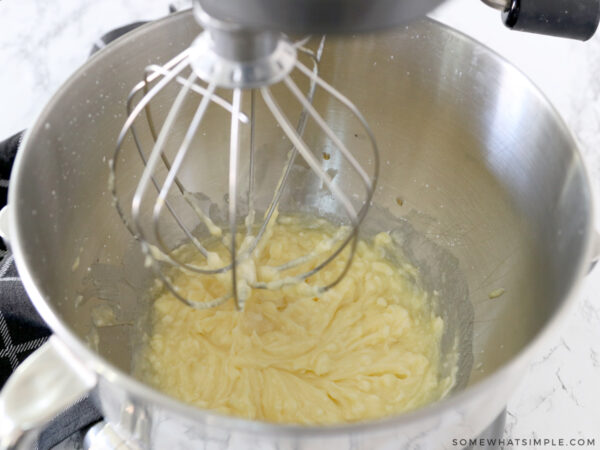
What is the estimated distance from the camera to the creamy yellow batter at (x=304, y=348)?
36.4 inches

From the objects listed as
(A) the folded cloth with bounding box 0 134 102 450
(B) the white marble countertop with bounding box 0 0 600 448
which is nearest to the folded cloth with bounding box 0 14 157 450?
(A) the folded cloth with bounding box 0 134 102 450

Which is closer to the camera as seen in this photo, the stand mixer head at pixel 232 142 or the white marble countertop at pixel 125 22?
the stand mixer head at pixel 232 142

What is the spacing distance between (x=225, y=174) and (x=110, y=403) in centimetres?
49

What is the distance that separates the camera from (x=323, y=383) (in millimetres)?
946

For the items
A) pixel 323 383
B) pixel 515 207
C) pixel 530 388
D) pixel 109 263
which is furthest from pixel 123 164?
pixel 530 388

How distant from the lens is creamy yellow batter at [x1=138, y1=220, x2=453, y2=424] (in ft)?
3.03

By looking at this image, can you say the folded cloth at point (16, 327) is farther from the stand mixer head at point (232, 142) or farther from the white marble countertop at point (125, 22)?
the white marble countertop at point (125, 22)

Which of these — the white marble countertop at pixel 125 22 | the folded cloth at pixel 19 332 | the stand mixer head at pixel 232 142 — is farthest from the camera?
the white marble countertop at pixel 125 22

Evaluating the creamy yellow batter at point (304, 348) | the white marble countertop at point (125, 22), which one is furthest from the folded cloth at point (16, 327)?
the white marble countertop at point (125, 22)

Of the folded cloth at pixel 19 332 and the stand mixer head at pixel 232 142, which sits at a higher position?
the stand mixer head at pixel 232 142

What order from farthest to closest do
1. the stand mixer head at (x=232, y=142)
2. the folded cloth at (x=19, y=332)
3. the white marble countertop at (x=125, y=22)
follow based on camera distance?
the white marble countertop at (x=125, y=22) → the folded cloth at (x=19, y=332) → the stand mixer head at (x=232, y=142)

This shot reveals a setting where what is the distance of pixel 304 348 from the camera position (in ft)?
3.24

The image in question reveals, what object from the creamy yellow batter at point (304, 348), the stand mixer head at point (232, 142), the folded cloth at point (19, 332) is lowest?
the creamy yellow batter at point (304, 348)

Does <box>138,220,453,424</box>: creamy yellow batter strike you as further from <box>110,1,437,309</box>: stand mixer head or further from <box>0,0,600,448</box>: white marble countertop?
<box>0,0,600,448</box>: white marble countertop
